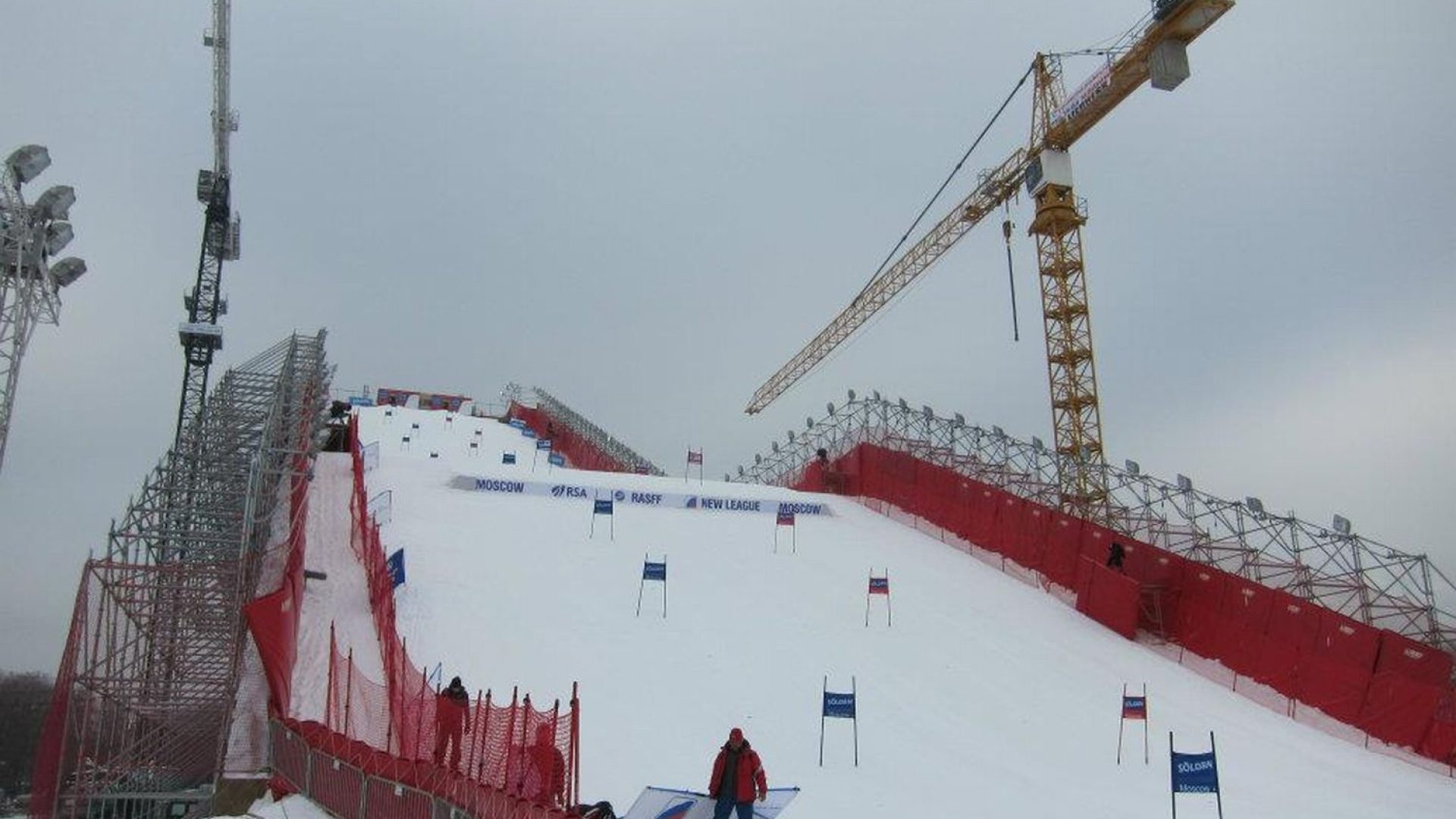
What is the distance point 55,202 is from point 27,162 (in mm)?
1552

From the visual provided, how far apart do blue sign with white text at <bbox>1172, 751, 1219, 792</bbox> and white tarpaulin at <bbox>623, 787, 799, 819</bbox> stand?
4.64 meters

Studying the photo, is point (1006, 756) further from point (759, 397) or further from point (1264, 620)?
point (759, 397)

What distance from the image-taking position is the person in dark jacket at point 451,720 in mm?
11430

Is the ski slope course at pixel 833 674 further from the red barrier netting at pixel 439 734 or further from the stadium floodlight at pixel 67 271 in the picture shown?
the stadium floodlight at pixel 67 271

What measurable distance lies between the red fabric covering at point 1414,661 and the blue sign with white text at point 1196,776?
10848mm

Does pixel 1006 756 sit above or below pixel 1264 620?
below

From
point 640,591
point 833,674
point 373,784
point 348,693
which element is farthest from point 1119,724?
point 373,784

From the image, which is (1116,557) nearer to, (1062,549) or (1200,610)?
(1062,549)

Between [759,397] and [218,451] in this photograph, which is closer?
[218,451]

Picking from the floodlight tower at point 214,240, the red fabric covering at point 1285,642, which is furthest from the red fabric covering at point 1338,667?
the floodlight tower at point 214,240

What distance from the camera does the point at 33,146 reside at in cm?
2192

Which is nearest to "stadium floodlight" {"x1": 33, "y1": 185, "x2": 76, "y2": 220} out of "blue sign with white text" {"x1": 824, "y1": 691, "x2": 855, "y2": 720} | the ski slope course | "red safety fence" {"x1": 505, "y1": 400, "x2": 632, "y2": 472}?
the ski slope course

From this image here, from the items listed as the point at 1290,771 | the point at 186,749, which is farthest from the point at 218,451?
the point at 1290,771

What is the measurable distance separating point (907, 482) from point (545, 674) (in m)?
21.3
